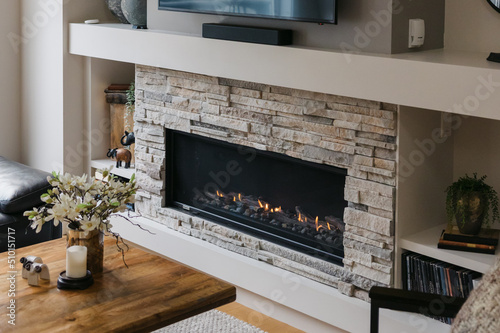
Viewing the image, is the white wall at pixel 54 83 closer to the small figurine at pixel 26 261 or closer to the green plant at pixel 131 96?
the green plant at pixel 131 96

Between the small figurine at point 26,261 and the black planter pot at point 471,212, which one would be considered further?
the black planter pot at point 471,212

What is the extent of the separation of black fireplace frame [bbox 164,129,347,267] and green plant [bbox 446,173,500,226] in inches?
17.6

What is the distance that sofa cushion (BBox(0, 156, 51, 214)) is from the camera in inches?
134

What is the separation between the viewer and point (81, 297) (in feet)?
7.79

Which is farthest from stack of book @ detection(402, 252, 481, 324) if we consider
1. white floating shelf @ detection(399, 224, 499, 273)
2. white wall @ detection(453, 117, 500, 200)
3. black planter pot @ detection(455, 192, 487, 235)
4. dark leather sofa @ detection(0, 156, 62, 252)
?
dark leather sofa @ detection(0, 156, 62, 252)

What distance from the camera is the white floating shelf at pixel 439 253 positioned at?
8.51 ft

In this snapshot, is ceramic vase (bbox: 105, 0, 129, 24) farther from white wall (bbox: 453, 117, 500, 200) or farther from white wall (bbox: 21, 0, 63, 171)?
white wall (bbox: 453, 117, 500, 200)

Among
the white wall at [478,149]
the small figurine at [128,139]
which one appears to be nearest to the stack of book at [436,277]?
the white wall at [478,149]

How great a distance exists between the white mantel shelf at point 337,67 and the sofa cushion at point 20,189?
0.77 meters

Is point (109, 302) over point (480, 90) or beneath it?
beneath

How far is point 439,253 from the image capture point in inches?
106

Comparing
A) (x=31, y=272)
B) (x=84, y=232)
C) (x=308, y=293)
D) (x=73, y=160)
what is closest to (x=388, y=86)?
(x=308, y=293)

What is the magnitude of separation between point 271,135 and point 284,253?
0.55 metres

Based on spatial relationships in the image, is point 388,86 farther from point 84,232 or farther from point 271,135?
point 84,232
